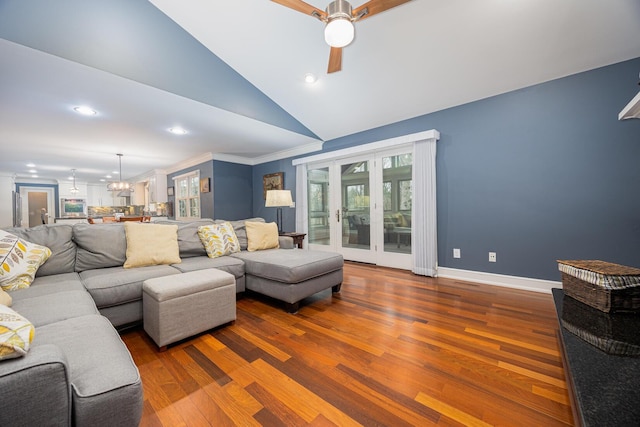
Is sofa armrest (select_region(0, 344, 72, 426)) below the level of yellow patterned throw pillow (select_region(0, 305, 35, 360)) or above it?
below

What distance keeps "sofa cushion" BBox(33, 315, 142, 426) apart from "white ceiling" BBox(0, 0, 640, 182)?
250cm

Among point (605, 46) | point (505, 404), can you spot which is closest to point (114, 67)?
point (505, 404)

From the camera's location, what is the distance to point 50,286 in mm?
1770

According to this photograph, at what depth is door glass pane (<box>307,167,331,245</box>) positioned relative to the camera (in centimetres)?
503

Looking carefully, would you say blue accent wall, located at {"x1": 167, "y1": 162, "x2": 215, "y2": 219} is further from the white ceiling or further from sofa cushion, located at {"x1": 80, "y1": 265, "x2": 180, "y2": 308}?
sofa cushion, located at {"x1": 80, "y1": 265, "x2": 180, "y2": 308}

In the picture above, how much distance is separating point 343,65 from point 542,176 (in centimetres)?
259

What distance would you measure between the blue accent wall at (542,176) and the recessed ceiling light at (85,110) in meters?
4.45

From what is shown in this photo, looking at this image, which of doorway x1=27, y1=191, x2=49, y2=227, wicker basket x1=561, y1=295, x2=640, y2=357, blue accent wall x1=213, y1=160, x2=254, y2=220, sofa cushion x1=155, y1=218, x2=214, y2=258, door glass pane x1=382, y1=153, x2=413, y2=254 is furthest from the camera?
doorway x1=27, y1=191, x2=49, y2=227

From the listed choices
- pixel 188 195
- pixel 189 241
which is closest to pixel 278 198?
pixel 189 241

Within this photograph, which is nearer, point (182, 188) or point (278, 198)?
point (278, 198)

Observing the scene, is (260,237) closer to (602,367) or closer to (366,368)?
(366,368)

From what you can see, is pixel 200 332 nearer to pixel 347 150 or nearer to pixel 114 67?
pixel 114 67

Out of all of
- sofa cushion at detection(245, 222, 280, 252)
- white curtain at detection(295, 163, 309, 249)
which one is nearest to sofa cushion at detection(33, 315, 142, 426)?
sofa cushion at detection(245, 222, 280, 252)

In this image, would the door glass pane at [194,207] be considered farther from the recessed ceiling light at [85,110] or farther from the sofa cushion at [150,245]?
the sofa cushion at [150,245]
